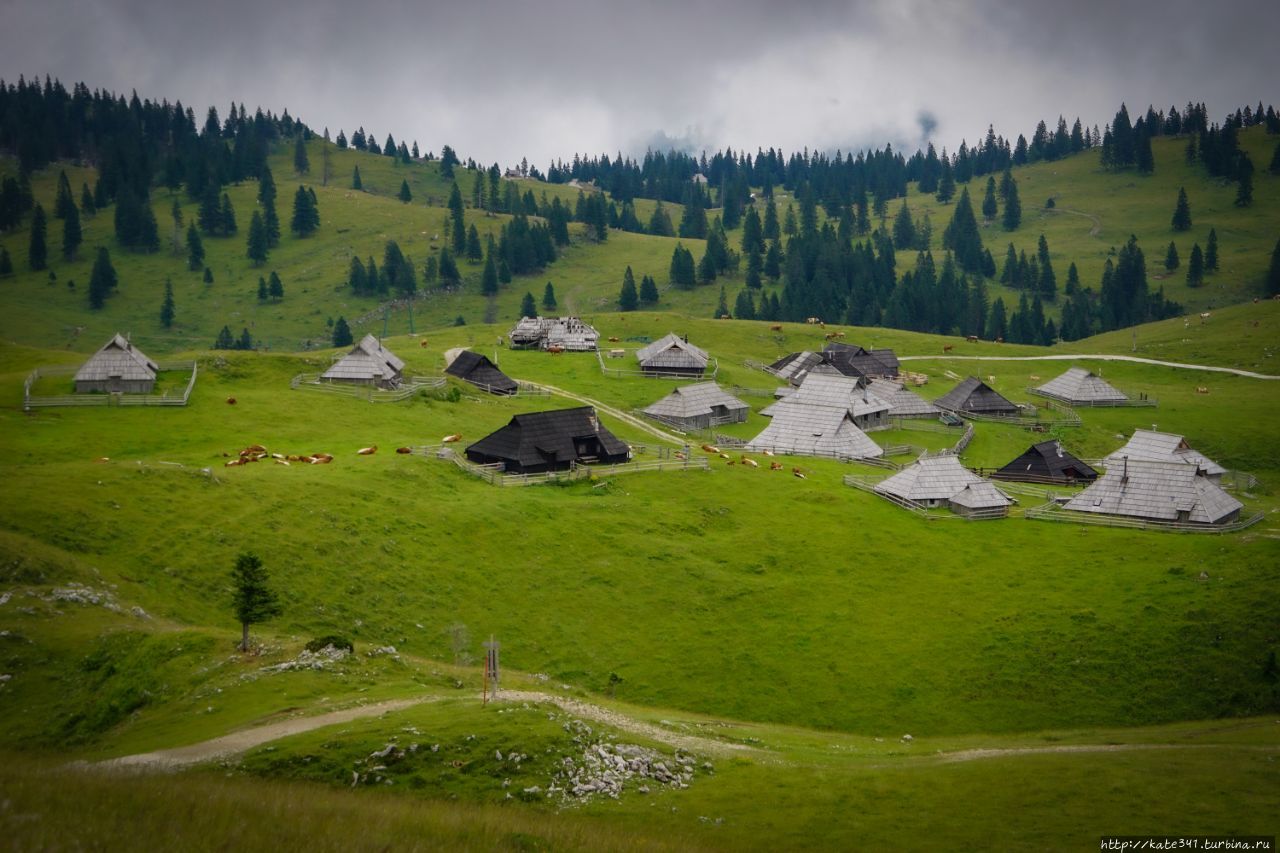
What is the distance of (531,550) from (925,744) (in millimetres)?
21565

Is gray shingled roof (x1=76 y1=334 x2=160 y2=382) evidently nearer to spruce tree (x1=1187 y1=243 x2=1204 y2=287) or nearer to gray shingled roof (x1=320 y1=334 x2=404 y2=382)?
gray shingled roof (x1=320 y1=334 x2=404 y2=382)

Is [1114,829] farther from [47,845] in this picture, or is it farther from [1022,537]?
[1022,537]

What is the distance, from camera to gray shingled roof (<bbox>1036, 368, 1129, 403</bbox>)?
346 ft

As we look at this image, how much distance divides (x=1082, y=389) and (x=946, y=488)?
48.2 m

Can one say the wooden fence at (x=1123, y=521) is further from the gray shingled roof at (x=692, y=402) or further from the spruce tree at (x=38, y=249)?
the spruce tree at (x=38, y=249)

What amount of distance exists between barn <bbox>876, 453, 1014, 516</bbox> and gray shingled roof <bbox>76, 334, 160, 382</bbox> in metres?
52.6

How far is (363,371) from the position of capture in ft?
286

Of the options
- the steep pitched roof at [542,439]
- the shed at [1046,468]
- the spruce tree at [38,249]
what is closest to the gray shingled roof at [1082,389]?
the shed at [1046,468]

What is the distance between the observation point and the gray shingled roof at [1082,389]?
10538 centimetres

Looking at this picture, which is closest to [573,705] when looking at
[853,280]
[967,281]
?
[853,280]

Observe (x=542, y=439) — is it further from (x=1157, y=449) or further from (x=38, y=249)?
(x=38, y=249)

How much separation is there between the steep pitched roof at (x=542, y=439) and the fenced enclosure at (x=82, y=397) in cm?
2302

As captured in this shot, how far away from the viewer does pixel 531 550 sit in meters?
53.3

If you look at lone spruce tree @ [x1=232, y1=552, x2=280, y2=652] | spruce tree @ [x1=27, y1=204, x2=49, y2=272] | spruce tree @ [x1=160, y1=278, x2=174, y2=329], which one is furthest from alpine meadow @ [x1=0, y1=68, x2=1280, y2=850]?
spruce tree @ [x1=27, y1=204, x2=49, y2=272]
